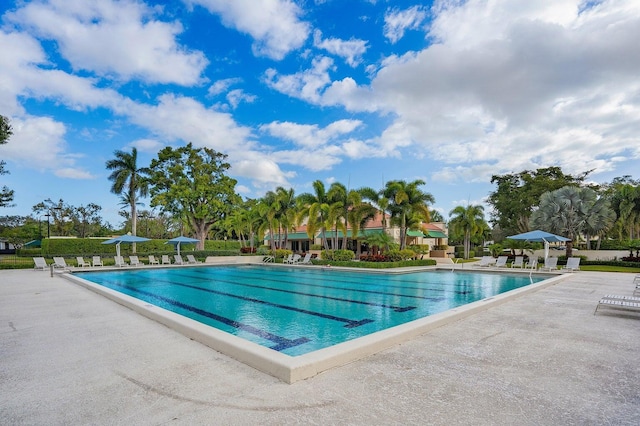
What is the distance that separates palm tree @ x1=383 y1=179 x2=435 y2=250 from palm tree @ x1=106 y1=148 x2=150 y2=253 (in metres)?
25.6

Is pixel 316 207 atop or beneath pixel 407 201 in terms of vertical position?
beneath

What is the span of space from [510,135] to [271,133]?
1894 cm

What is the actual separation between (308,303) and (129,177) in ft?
103

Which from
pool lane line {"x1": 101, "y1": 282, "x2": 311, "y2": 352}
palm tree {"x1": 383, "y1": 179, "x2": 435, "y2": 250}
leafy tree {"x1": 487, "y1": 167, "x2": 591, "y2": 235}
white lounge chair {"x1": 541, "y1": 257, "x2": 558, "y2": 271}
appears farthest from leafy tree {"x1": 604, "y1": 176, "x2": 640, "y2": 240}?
pool lane line {"x1": 101, "y1": 282, "x2": 311, "y2": 352}

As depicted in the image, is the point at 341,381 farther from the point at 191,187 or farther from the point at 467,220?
the point at 191,187

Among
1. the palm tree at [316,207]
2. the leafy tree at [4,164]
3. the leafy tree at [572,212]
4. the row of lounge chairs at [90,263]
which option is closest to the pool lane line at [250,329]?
the row of lounge chairs at [90,263]

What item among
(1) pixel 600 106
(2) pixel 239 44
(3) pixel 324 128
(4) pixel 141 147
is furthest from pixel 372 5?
(4) pixel 141 147

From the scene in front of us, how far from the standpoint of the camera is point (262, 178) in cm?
4406

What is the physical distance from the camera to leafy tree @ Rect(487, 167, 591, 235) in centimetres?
3903

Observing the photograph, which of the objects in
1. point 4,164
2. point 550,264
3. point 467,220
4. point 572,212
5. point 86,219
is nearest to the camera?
point 550,264

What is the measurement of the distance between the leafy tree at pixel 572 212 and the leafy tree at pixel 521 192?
38.7 ft

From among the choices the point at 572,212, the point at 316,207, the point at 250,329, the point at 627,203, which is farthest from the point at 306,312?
the point at 627,203

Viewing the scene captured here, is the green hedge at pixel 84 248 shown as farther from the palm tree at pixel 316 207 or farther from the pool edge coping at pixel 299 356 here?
the pool edge coping at pixel 299 356

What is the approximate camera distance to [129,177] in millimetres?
34719
